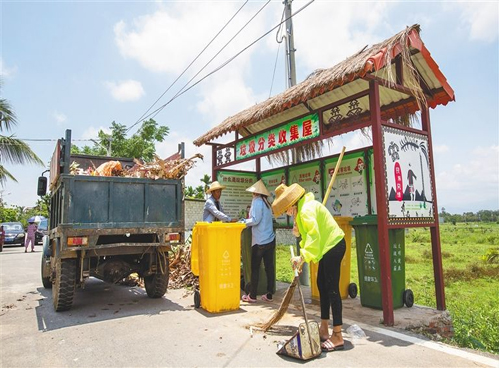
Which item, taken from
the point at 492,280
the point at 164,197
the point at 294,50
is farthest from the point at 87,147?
the point at 492,280

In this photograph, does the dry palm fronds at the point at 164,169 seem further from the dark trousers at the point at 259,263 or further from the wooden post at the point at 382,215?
the wooden post at the point at 382,215

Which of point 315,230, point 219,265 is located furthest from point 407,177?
point 219,265

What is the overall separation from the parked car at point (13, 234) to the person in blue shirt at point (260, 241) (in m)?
20.7

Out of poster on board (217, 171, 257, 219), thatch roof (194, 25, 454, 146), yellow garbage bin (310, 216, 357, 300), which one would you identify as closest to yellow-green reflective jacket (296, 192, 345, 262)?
thatch roof (194, 25, 454, 146)

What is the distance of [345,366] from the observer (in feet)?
10.6

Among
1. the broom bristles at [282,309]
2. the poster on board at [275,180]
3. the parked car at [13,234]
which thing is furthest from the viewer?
the parked car at [13,234]

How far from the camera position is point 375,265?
5215mm

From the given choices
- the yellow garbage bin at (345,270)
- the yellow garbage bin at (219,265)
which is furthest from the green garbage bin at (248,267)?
the yellow garbage bin at (219,265)

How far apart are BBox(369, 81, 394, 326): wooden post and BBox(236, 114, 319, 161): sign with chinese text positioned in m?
1.22

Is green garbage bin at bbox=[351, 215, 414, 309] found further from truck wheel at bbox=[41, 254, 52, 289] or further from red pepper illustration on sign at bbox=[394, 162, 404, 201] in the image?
truck wheel at bbox=[41, 254, 52, 289]

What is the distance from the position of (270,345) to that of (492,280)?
24.4ft

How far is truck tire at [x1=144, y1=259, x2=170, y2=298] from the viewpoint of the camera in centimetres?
620

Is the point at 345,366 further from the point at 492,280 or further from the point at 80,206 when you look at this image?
the point at 492,280

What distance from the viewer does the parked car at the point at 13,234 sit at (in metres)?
21.1
